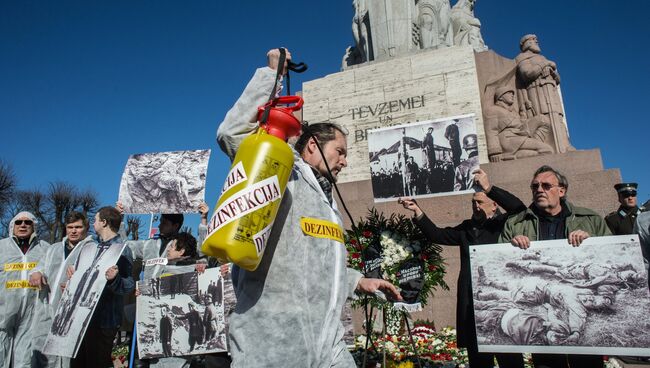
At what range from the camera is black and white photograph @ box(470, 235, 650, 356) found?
9.57ft

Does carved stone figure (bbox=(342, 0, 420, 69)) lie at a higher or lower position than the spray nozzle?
higher

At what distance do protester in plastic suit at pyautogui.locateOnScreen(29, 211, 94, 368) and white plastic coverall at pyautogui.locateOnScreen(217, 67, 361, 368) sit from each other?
3504 millimetres

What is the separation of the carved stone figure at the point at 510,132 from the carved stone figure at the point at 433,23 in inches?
90.3

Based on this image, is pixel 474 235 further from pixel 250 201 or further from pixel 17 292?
pixel 17 292

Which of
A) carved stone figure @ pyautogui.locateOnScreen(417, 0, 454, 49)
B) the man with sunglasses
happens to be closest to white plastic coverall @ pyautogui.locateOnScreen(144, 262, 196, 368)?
the man with sunglasses

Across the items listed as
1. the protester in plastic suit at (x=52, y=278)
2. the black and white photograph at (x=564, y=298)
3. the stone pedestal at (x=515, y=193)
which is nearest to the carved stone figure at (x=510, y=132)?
the stone pedestal at (x=515, y=193)

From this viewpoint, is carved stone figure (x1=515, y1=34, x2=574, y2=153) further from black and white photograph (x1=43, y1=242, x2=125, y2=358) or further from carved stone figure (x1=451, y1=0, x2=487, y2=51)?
black and white photograph (x1=43, y1=242, x2=125, y2=358)

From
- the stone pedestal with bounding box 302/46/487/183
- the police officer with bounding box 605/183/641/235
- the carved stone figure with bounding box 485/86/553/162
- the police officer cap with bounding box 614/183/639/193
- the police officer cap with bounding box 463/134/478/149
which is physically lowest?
the police officer with bounding box 605/183/641/235

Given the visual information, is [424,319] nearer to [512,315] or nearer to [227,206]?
[512,315]

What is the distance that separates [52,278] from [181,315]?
1.61 meters

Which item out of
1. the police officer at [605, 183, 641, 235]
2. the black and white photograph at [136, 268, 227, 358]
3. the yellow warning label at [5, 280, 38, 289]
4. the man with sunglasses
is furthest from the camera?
the police officer at [605, 183, 641, 235]

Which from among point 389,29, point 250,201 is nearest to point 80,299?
point 250,201

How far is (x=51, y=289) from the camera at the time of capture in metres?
4.65

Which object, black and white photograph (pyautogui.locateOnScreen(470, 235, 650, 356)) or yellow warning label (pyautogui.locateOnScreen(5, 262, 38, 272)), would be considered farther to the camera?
yellow warning label (pyautogui.locateOnScreen(5, 262, 38, 272))
